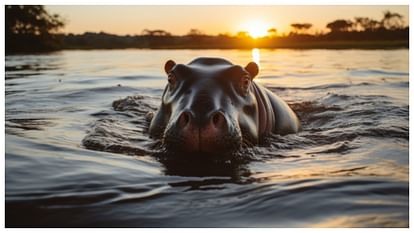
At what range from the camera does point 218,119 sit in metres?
3.84

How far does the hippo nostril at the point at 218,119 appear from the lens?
3.81 meters

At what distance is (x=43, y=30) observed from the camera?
85.5 feet

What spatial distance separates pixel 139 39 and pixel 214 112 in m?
11.9

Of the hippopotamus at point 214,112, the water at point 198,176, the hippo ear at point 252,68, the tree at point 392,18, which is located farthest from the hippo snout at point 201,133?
the tree at point 392,18

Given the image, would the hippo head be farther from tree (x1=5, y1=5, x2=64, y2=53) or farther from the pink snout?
tree (x1=5, y1=5, x2=64, y2=53)

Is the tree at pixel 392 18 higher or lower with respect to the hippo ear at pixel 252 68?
higher

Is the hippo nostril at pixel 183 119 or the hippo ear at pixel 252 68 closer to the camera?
the hippo nostril at pixel 183 119

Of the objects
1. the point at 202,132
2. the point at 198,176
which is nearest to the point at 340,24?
the point at 202,132

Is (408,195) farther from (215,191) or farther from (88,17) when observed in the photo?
(88,17)

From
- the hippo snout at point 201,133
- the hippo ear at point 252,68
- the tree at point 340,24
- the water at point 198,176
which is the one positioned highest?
the tree at point 340,24

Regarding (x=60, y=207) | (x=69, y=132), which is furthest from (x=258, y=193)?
(x=69, y=132)

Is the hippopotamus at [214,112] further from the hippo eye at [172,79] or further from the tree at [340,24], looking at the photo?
the tree at [340,24]
